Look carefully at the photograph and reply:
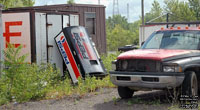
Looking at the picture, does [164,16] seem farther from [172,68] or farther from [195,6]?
[172,68]

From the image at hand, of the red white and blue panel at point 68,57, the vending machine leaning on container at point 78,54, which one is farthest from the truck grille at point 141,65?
the red white and blue panel at point 68,57

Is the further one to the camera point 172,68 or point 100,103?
point 100,103

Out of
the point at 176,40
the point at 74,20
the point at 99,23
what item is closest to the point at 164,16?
the point at 99,23

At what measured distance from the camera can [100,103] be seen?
8602mm

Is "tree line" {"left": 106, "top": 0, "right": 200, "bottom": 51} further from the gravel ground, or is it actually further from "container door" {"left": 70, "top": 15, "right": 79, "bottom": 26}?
the gravel ground

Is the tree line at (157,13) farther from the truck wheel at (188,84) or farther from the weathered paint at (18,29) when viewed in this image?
the truck wheel at (188,84)

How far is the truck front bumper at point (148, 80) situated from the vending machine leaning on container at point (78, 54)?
323 centimetres

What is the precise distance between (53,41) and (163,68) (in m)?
5.66

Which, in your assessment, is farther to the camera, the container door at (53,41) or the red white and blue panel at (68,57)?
the container door at (53,41)

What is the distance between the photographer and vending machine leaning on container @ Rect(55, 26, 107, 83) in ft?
38.1

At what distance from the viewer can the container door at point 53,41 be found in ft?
41.1

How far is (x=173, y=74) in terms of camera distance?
770cm

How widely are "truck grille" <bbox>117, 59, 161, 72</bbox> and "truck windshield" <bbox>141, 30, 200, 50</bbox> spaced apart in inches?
44.0

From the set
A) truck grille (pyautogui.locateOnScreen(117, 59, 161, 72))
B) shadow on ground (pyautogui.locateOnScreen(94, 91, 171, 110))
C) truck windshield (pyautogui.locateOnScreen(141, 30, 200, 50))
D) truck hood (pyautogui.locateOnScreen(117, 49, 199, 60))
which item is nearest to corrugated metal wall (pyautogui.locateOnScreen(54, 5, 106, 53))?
truck windshield (pyautogui.locateOnScreen(141, 30, 200, 50))
